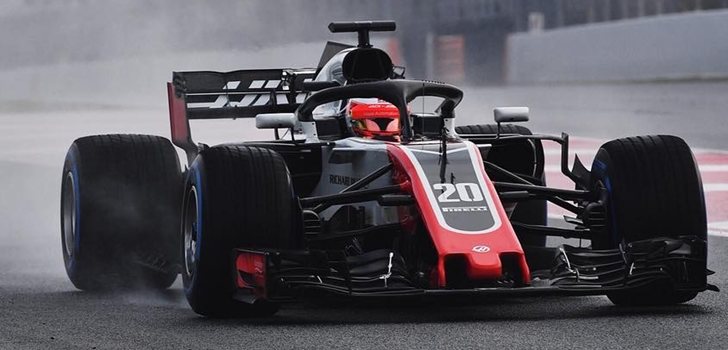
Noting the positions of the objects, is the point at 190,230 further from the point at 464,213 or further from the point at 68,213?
the point at 68,213

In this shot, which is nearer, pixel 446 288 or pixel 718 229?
pixel 446 288

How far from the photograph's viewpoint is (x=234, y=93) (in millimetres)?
10344

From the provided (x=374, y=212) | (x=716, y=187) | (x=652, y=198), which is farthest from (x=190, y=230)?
(x=716, y=187)

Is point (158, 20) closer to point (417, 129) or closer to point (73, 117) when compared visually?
point (73, 117)

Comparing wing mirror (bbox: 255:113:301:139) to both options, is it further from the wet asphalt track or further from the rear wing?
the rear wing

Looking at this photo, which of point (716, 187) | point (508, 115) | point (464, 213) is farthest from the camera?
point (716, 187)

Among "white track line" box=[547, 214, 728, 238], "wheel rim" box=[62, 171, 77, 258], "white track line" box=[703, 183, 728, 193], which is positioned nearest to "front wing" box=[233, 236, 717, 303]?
"wheel rim" box=[62, 171, 77, 258]

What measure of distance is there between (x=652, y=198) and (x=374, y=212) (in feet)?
4.35

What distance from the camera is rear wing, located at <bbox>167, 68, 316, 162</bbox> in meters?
10.1

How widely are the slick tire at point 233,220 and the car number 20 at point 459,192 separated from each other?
654 millimetres

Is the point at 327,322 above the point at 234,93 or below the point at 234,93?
below

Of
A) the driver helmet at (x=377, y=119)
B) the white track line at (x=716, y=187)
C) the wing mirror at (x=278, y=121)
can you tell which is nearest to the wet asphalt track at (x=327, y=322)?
the wing mirror at (x=278, y=121)

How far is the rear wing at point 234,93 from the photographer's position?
399 inches

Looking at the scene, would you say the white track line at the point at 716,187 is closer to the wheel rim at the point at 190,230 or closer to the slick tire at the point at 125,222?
the slick tire at the point at 125,222
